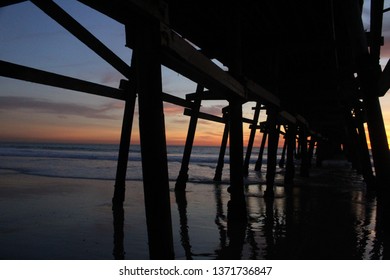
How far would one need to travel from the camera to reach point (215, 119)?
29.4ft

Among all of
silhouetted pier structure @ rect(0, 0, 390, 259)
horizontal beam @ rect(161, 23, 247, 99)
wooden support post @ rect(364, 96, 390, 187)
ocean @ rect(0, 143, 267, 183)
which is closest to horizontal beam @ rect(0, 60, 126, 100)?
silhouetted pier structure @ rect(0, 0, 390, 259)

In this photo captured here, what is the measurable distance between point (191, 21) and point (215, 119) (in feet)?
13.3

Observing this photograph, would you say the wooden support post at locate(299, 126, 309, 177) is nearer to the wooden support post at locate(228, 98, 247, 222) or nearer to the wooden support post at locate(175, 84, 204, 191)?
the wooden support post at locate(175, 84, 204, 191)

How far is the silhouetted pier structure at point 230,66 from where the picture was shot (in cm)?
234

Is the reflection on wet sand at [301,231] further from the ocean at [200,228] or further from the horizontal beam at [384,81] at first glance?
the horizontal beam at [384,81]

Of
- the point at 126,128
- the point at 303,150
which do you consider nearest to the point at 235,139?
the point at 126,128

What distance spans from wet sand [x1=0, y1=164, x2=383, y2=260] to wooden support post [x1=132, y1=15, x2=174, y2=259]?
929mm

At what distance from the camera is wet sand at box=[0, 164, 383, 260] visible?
3.35m

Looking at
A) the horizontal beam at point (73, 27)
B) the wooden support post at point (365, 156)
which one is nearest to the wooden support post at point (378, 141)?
the horizontal beam at point (73, 27)

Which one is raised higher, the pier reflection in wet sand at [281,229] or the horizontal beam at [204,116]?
the horizontal beam at [204,116]

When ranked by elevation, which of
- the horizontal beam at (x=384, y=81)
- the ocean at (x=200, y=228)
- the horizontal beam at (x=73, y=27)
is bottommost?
the ocean at (x=200, y=228)

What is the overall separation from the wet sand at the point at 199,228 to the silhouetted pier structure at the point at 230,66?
0.46 meters
